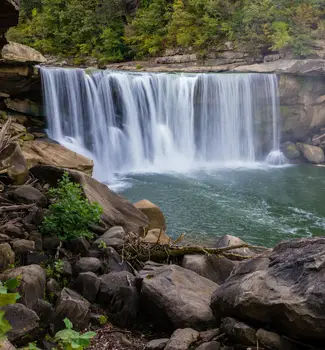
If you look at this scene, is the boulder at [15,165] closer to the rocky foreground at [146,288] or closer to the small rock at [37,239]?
the rocky foreground at [146,288]

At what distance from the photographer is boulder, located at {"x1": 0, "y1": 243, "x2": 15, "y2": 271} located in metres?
3.85

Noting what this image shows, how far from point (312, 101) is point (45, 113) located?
478 inches

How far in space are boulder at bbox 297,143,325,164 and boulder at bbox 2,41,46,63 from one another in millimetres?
12336

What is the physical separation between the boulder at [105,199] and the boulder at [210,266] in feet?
4.89

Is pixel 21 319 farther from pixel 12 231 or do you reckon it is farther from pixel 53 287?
pixel 12 231

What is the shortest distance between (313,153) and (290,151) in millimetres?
1022

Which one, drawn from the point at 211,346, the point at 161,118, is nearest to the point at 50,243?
the point at 211,346

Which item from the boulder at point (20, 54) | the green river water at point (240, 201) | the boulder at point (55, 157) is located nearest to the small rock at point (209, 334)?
the green river water at point (240, 201)

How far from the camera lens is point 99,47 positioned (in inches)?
1099

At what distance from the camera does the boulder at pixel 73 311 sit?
11.5 feet

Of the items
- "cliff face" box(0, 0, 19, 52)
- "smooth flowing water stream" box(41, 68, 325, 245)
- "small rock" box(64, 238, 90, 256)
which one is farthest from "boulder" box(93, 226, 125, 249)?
"smooth flowing water stream" box(41, 68, 325, 245)

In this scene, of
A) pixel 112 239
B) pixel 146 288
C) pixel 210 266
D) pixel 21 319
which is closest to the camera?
pixel 21 319

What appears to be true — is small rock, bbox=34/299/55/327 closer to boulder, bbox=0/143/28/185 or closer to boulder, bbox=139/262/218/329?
boulder, bbox=139/262/218/329

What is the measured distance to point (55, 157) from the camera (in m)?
10.3
